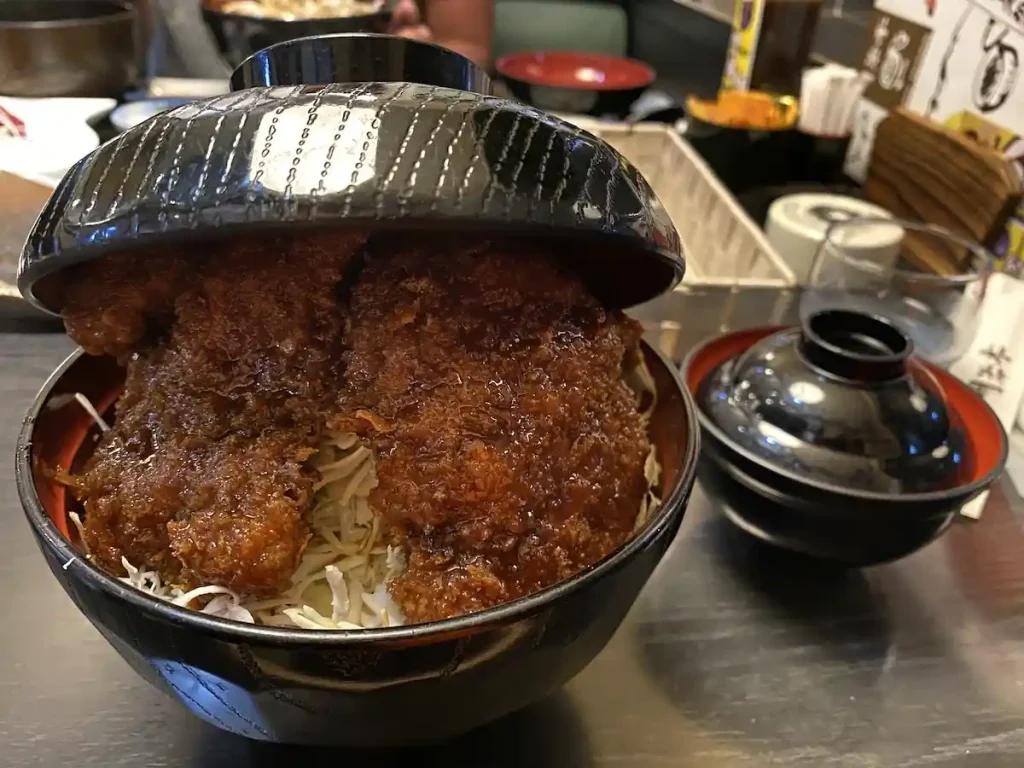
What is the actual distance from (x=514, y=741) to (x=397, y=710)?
0.84 ft

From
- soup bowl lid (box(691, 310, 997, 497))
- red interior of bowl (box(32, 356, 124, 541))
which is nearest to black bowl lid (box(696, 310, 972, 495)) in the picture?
soup bowl lid (box(691, 310, 997, 497))

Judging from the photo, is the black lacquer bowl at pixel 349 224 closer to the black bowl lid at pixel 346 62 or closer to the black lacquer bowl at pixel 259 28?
the black bowl lid at pixel 346 62

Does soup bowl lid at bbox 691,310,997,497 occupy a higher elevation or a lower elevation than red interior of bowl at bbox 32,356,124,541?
lower

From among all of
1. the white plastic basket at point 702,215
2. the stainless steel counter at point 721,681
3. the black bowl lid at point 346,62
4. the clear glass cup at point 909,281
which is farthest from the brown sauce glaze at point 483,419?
the clear glass cup at point 909,281

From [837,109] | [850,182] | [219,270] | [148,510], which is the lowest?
[850,182]

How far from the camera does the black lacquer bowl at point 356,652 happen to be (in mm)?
Answer: 553

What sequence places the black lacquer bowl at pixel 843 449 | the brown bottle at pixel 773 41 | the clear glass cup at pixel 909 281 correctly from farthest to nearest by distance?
the brown bottle at pixel 773 41 < the clear glass cup at pixel 909 281 < the black lacquer bowl at pixel 843 449

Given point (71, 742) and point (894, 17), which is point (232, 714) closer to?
point (71, 742)

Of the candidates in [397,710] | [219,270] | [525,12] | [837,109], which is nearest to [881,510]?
[397,710]

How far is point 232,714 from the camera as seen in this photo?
0.65m

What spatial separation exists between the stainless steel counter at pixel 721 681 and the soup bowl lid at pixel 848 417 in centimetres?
16

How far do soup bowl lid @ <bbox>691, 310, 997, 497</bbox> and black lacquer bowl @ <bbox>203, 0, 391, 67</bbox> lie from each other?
1.48 metres

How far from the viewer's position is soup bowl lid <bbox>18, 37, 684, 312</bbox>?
52 centimetres

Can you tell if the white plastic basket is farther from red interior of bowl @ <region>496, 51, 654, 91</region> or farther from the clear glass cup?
red interior of bowl @ <region>496, 51, 654, 91</region>
